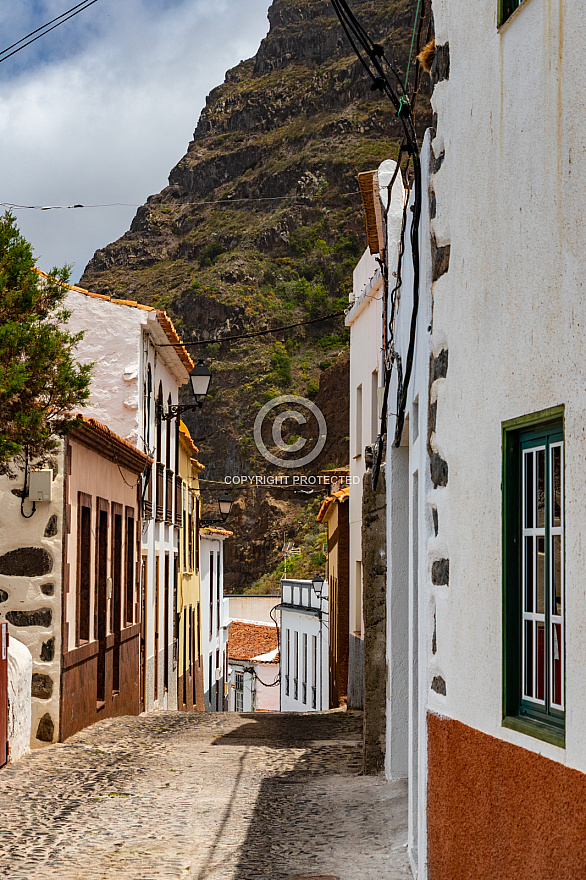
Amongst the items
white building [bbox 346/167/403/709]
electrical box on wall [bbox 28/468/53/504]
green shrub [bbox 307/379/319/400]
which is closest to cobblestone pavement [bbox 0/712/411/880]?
electrical box on wall [bbox 28/468/53/504]

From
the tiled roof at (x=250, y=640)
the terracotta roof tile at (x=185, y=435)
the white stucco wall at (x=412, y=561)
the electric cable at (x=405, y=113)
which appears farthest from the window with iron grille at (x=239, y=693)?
the electric cable at (x=405, y=113)

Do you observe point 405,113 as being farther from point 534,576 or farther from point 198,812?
point 198,812

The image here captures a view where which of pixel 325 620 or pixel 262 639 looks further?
pixel 262 639

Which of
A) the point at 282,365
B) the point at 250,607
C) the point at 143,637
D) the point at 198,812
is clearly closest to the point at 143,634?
the point at 143,637

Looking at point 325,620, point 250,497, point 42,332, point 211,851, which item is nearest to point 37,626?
point 42,332

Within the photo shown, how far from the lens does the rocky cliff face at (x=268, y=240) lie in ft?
224

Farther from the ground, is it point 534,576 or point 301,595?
point 534,576

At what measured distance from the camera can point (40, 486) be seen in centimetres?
1044

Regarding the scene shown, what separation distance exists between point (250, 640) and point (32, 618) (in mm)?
32883

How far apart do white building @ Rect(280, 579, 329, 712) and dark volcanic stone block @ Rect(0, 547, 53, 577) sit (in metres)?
14.9

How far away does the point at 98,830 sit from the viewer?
682cm

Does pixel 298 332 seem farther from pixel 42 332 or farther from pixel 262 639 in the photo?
pixel 42 332

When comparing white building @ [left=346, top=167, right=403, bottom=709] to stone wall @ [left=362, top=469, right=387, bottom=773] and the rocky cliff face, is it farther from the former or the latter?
the rocky cliff face

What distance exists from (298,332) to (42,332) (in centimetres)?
6449
